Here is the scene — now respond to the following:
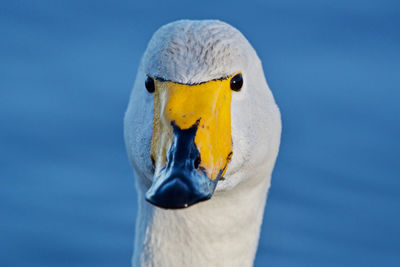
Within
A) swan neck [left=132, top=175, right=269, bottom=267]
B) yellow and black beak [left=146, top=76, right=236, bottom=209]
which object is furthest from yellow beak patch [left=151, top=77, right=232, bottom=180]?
swan neck [left=132, top=175, right=269, bottom=267]

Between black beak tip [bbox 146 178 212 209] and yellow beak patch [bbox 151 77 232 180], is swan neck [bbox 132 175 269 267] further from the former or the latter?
black beak tip [bbox 146 178 212 209]

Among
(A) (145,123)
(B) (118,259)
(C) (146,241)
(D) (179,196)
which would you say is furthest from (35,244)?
(D) (179,196)

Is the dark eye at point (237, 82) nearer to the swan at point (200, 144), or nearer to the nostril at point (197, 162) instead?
the swan at point (200, 144)

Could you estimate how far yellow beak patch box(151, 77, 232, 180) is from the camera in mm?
4379

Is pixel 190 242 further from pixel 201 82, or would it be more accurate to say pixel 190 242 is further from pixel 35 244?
pixel 35 244

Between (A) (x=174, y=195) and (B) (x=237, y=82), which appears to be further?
(B) (x=237, y=82)

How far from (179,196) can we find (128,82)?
17.9ft

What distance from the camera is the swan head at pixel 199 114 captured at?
4.30 m

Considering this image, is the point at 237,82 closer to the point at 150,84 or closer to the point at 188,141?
the point at 150,84

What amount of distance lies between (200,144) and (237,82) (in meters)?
0.59

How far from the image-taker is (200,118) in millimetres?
4473

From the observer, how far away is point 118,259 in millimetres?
8539

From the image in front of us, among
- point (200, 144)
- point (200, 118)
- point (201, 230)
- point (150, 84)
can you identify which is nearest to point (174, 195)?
point (200, 144)

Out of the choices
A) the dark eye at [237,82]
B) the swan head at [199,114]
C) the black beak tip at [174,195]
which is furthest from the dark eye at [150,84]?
the black beak tip at [174,195]
